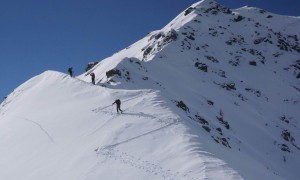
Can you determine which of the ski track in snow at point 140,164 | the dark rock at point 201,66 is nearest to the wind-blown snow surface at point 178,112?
the ski track in snow at point 140,164

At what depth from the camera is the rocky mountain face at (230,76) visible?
41.5 metres

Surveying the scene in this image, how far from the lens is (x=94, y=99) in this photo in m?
33.1

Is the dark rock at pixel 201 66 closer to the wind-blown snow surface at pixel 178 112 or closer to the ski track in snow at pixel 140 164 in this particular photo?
the wind-blown snow surface at pixel 178 112

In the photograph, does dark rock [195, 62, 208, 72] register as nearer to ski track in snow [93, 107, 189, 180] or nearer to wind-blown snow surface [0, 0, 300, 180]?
wind-blown snow surface [0, 0, 300, 180]

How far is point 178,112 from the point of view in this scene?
2936 centimetres

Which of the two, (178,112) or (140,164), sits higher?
(178,112)

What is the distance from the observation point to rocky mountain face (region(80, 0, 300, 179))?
41531 millimetres

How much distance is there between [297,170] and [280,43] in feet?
163

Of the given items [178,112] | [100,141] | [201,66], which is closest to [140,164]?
[100,141]

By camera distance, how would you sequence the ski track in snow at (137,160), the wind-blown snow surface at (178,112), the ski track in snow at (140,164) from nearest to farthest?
1. the ski track in snow at (140,164)
2. the ski track in snow at (137,160)
3. the wind-blown snow surface at (178,112)

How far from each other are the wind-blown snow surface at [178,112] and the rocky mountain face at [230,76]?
248 mm

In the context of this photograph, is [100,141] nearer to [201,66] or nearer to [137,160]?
[137,160]

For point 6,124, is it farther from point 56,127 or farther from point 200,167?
point 200,167

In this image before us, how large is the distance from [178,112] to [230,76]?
122 feet
